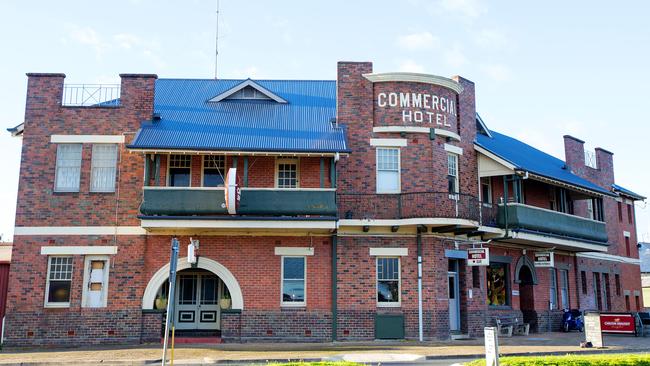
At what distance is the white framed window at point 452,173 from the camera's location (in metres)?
24.9

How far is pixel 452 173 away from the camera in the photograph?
82.3 ft

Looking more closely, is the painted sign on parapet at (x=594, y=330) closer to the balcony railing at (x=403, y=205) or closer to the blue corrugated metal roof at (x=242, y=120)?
the balcony railing at (x=403, y=205)

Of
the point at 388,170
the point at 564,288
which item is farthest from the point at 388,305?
the point at 564,288

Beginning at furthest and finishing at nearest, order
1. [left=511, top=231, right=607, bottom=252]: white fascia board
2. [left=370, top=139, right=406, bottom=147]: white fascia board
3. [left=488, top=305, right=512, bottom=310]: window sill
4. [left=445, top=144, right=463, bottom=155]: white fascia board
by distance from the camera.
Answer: [left=488, top=305, right=512, bottom=310]: window sill, [left=511, top=231, right=607, bottom=252]: white fascia board, [left=445, top=144, right=463, bottom=155]: white fascia board, [left=370, top=139, right=406, bottom=147]: white fascia board

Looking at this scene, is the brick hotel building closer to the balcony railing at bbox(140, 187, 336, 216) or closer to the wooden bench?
the balcony railing at bbox(140, 187, 336, 216)

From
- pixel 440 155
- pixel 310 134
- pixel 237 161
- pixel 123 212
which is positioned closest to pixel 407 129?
pixel 440 155

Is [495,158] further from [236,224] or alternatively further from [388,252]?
[236,224]

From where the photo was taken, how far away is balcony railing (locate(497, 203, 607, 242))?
25406 mm

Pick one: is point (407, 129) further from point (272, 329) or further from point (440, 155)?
point (272, 329)

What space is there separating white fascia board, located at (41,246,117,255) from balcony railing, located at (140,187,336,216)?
2.05 m

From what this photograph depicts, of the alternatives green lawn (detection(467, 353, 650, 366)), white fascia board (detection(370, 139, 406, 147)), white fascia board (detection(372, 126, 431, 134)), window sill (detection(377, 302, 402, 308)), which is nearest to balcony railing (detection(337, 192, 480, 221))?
white fascia board (detection(370, 139, 406, 147))

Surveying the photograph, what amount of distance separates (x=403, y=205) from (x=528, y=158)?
343 inches

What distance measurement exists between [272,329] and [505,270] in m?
10.3

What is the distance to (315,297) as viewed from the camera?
22906 mm
